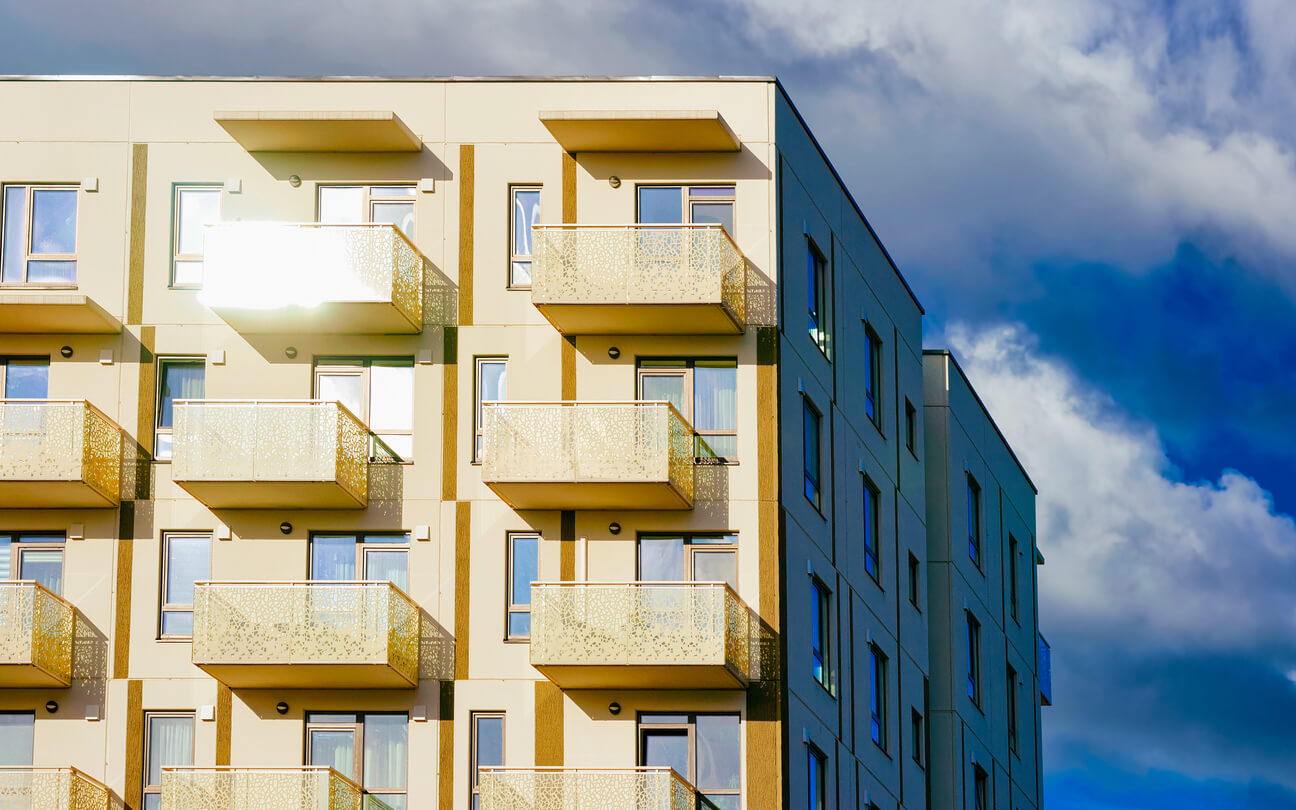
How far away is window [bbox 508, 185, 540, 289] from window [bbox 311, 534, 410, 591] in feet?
16.8

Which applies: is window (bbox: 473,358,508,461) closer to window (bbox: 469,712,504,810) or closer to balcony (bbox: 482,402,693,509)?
balcony (bbox: 482,402,693,509)

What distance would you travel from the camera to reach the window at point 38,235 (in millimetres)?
48500

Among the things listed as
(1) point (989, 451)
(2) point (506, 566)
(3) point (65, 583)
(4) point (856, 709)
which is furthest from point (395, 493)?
(1) point (989, 451)

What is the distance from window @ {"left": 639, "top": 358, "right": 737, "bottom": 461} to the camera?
4750 cm

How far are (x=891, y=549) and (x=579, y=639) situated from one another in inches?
480

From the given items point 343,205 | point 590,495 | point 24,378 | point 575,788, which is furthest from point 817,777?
point 24,378

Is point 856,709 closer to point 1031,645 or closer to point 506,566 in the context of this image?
point 506,566

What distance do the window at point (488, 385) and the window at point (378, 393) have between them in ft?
3.90

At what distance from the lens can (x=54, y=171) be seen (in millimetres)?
48875

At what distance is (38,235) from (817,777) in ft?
56.5

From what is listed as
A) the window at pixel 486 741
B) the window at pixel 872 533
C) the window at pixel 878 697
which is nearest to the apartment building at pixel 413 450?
the window at pixel 486 741

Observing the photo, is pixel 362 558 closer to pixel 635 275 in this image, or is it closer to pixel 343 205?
pixel 343 205

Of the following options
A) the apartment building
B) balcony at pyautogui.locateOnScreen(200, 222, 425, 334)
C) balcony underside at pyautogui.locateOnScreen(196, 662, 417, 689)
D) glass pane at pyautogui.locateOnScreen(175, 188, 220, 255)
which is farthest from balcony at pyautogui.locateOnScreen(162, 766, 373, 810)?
glass pane at pyautogui.locateOnScreen(175, 188, 220, 255)

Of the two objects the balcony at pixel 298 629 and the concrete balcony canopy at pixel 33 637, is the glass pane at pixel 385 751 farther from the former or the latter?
the concrete balcony canopy at pixel 33 637
